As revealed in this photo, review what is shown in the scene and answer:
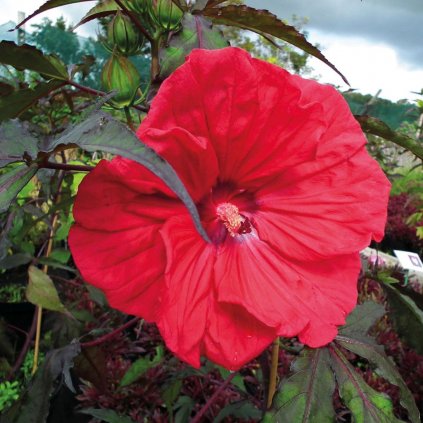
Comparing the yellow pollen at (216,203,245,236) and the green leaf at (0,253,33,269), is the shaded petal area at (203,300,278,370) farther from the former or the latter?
the green leaf at (0,253,33,269)

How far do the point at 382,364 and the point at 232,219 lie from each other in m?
0.35

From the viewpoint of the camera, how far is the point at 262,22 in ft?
1.90

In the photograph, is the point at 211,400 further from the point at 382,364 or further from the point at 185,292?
the point at 185,292

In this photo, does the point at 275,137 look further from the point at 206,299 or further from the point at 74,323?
the point at 74,323

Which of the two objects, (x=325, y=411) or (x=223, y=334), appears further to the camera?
(x=325, y=411)

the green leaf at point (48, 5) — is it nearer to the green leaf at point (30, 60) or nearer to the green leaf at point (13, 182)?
the green leaf at point (30, 60)

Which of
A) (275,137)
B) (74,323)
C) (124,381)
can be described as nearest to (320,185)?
(275,137)

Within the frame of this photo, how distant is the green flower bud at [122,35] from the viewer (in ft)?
2.07

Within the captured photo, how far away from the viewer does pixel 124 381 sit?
1146 mm

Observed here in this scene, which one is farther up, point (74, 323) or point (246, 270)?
point (246, 270)

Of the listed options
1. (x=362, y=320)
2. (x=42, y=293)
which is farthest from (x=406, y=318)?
(x=42, y=293)

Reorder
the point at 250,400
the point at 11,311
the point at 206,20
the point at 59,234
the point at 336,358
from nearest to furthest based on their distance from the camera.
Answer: the point at 206,20, the point at 336,358, the point at 250,400, the point at 59,234, the point at 11,311

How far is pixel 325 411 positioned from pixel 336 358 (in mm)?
89

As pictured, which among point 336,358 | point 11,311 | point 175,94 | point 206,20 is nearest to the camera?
point 175,94
